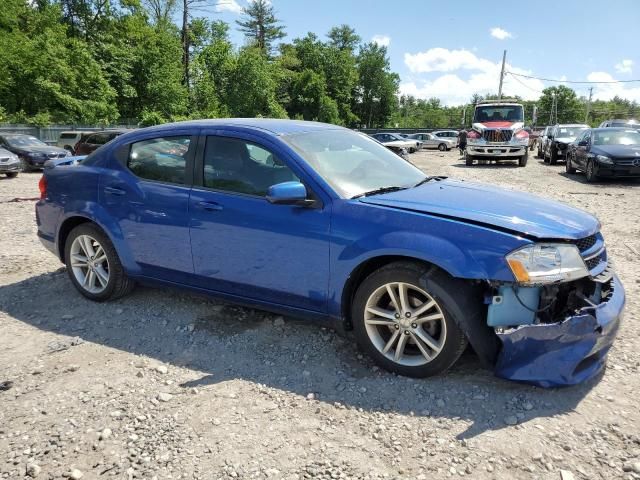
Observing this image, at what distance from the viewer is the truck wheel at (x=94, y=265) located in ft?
14.5

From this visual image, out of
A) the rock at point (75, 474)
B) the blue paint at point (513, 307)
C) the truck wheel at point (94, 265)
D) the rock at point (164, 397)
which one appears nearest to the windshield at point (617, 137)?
the blue paint at point (513, 307)

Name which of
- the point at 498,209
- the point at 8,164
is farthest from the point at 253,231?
the point at 8,164

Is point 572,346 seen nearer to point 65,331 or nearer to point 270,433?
point 270,433

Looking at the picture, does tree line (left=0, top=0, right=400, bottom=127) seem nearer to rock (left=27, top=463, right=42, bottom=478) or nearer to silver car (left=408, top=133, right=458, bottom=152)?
silver car (left=408, top=133, right=458, bottom=152)

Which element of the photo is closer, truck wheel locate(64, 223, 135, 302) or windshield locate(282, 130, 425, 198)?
windshield locate(282, 130, 425, 198)

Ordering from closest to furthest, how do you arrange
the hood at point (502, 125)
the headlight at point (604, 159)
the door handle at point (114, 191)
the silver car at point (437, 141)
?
the door handle at point (114, 191) → the headlight at point (604, 159) → the hood at point (502, 125) → the silver car at point (437, 141)

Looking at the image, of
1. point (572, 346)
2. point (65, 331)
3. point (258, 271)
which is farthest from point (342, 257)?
point (65, 331)

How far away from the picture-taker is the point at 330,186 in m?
3.38

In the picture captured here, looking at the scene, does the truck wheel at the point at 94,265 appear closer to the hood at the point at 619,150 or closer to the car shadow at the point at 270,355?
the car shadow at the point at 270,355

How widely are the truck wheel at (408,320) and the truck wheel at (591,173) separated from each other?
1225 centimetres

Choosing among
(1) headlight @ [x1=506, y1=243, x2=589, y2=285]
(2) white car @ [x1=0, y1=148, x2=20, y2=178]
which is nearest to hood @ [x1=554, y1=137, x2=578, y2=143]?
(1) headlight @ [x1=506, y1=243, x2=589, y2=285]

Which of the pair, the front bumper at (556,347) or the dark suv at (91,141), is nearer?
the front bumper at (556,347)

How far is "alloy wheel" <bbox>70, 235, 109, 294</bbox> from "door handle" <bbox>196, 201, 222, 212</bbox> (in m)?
1.28

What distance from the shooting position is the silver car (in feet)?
132
